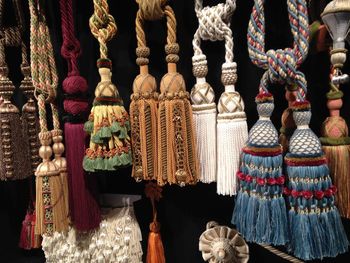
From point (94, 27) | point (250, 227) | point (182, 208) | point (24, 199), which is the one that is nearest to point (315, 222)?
point (250, 227)

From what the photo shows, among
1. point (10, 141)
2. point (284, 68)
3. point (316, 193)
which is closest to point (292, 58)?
point (284, 68)

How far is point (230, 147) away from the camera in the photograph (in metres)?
0.67

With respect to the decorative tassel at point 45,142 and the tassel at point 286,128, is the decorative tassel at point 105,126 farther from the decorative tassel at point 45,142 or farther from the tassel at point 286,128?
the tassel at point 286,128

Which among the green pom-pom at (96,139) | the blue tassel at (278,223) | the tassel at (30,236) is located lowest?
the tassel at (30,236)

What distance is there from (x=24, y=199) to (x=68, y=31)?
0.60 m

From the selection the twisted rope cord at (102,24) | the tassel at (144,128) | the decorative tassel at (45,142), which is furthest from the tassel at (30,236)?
the twisted rope cord at (102,24)

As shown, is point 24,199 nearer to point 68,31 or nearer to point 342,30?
point 68,31

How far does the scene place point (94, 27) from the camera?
73 centimetres

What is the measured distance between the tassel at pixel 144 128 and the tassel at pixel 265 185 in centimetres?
22

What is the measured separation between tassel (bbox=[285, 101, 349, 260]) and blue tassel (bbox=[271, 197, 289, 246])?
0.8 inches

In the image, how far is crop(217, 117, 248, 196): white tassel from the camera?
673 mm

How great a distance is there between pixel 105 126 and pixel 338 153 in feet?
1.64

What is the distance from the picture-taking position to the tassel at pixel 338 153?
64 cm

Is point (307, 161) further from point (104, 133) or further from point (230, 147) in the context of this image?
point (104, 133)
